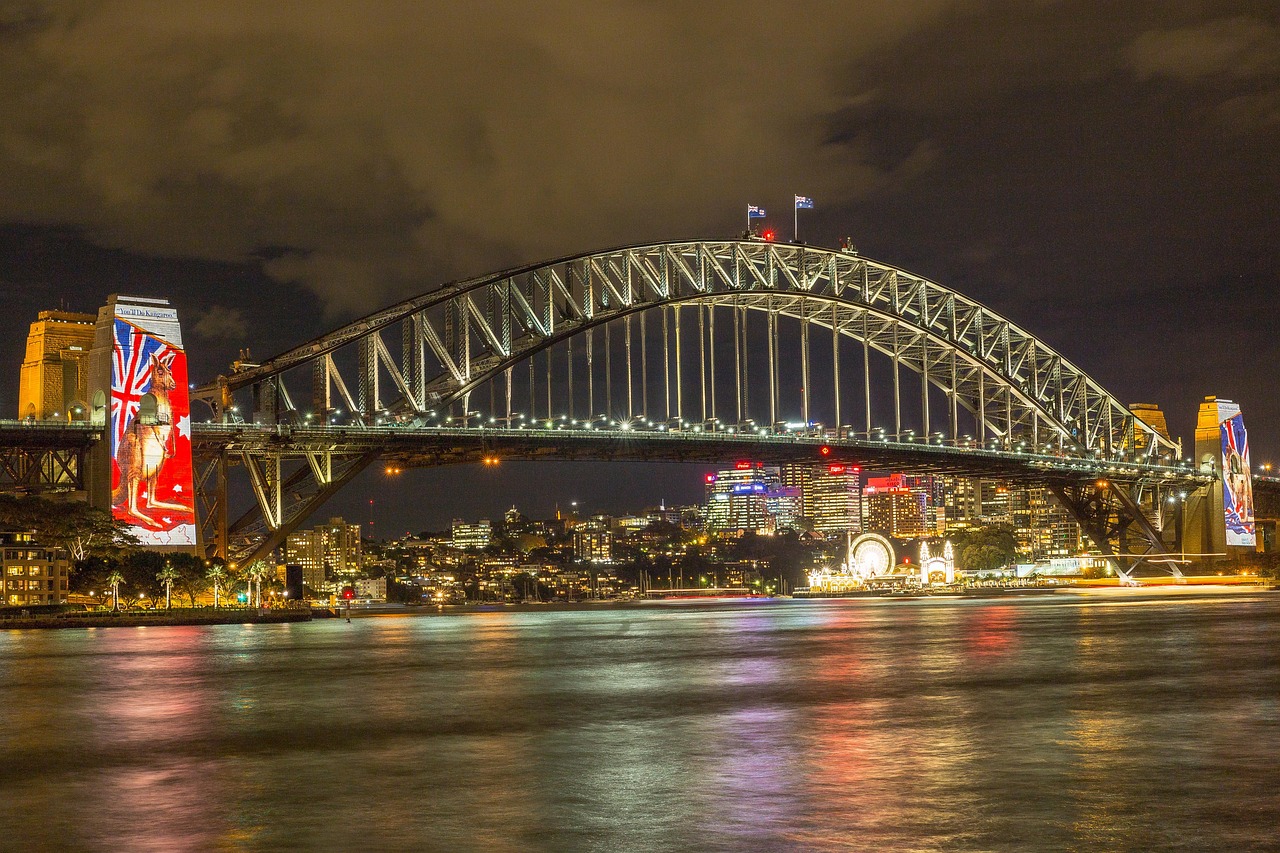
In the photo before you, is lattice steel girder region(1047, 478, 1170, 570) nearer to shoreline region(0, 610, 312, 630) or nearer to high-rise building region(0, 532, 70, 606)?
shoreline region(0, 610, 312, 630)

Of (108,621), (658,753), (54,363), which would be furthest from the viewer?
(54,363)

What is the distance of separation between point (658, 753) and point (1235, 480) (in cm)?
11058

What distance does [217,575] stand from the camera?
64375 mm

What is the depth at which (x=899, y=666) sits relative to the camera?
93.2ft

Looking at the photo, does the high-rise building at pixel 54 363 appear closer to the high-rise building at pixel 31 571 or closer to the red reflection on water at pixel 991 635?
the high-rise building at pixel 31 571

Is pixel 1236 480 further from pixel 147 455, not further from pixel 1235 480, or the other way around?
pixel 147 455

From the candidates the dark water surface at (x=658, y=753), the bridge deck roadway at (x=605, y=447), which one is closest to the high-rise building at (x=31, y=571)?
the bridge deck roadway at (x=605, y=447)

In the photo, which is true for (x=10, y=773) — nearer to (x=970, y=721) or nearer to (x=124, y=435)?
(x=970, y=721)

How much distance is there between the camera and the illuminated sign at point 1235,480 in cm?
11475

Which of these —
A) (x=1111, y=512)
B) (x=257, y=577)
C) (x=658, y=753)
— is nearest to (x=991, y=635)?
(x=658, y=753)

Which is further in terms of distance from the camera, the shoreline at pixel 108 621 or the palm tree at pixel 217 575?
the palm tree at pixel 217 575

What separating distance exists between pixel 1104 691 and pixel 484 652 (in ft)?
60.5

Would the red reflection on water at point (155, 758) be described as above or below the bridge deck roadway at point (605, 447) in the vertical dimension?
below

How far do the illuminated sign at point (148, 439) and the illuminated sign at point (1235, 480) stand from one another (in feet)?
265
